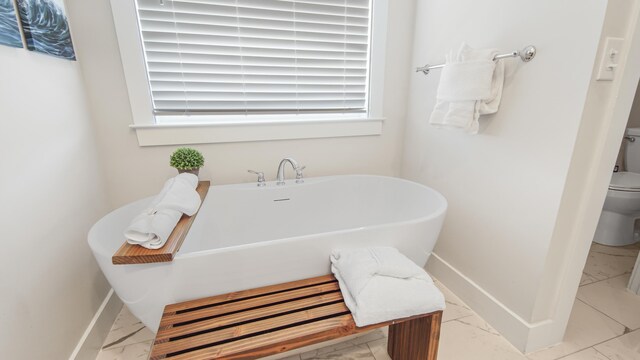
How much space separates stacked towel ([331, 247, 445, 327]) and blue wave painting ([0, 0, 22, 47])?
1.42 meters

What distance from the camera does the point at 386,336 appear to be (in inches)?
57.7

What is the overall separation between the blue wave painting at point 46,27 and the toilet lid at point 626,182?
3.46 metres

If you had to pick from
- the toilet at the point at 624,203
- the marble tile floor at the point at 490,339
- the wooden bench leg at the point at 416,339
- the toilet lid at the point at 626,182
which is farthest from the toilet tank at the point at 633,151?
the wooden bench leg at the point at 416,339

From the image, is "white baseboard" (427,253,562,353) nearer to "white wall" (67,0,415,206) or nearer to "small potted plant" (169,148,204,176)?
"white wall" (67,0,415,206)

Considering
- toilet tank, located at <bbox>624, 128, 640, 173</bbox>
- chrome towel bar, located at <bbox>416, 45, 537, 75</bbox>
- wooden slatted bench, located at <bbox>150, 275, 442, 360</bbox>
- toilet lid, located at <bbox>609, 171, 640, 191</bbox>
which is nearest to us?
wooden slatted bench, located at <bbox>150, 275, 442, 360</bbox>

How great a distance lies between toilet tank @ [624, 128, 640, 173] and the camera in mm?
2350

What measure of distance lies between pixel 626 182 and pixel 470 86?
1795mm

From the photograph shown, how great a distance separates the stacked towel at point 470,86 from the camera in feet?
4.33

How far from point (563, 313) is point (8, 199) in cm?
232

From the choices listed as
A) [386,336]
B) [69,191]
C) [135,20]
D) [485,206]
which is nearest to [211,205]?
[69,191]

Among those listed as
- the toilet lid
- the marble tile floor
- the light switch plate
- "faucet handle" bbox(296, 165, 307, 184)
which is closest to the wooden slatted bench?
the marble tile floor

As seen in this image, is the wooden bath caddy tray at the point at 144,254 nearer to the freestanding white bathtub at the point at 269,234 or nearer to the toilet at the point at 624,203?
the freestanding white bathtub at the point at 269,234

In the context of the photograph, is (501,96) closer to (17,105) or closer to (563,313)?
(563,313)

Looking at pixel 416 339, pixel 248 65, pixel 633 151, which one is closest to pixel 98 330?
pixel 416 339
